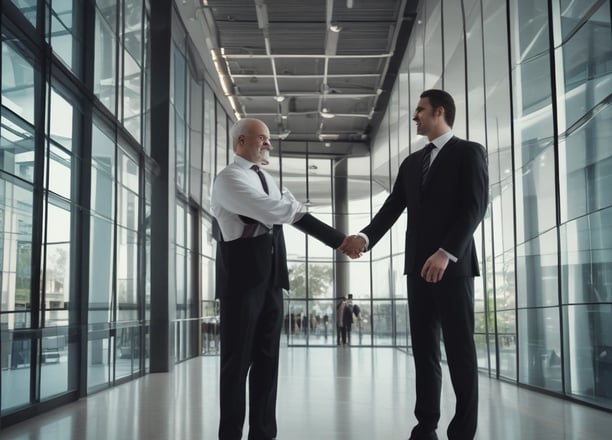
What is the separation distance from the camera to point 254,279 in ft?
10.5

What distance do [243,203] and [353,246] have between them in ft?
2.52

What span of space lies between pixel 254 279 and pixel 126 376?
6735mm

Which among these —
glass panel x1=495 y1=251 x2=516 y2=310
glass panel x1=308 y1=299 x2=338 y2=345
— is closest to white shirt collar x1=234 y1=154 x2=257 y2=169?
glass panel x1=495 y1=251 x2=516 y2=310

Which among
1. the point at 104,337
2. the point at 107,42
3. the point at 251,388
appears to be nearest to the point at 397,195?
the point at 251,388

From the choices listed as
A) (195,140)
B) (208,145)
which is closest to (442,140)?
(195,140)

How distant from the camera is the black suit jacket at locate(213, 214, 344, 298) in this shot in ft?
10.5

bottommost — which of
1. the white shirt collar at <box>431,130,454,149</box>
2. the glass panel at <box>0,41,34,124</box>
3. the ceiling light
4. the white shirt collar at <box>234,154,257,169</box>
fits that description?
the white shirt collar at <box>234,154,257,169</box>

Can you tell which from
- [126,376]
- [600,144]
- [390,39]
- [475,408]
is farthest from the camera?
[390,39]

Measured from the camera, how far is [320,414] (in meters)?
5.05

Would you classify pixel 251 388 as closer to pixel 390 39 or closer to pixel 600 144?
pixel 600 144

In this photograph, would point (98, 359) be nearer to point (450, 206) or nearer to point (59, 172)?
point (59, 172)

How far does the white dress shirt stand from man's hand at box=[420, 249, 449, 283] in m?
0.70

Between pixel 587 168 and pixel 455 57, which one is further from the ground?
pixel 455 57

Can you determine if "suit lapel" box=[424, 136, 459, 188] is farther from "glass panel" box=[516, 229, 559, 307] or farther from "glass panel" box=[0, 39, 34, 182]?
"glass panel" box=[516, 229, 559, 307]
